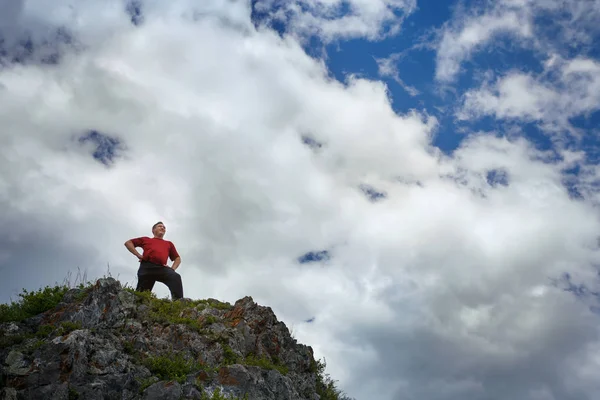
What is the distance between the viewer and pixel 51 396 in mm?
11898

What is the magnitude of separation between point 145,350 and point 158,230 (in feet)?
17.5

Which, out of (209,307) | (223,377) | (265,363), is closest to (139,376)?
(223,377)

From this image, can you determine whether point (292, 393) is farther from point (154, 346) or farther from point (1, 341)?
point (1, 341)

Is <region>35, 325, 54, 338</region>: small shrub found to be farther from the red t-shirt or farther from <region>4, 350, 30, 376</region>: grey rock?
the red t-shirt

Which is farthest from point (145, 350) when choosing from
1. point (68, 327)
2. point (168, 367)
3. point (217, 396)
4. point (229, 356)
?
point (217, 396)

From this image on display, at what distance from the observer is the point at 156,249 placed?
17875mm

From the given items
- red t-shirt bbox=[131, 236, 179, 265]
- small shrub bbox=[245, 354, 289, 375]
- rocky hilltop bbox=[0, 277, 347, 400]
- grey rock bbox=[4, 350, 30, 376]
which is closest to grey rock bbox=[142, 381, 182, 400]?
rocky hilltop bbox=[0, 277, 347, 400]

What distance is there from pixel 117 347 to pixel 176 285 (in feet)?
14.1

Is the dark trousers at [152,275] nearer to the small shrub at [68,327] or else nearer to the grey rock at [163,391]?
the small shrub at [68,327]

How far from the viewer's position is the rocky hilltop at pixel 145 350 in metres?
12.5

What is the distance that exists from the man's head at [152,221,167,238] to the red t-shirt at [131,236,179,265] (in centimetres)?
25

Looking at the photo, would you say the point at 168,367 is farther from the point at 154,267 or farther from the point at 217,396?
the point at 154,267

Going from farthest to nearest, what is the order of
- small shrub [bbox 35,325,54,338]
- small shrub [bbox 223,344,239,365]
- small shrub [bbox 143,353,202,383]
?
small shrub [bbox 223,344,239,365] < small shrub [bbox 35,325,54,338] < small shrub [bbox 143,353,202,383]

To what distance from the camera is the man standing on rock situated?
58.4 feet
